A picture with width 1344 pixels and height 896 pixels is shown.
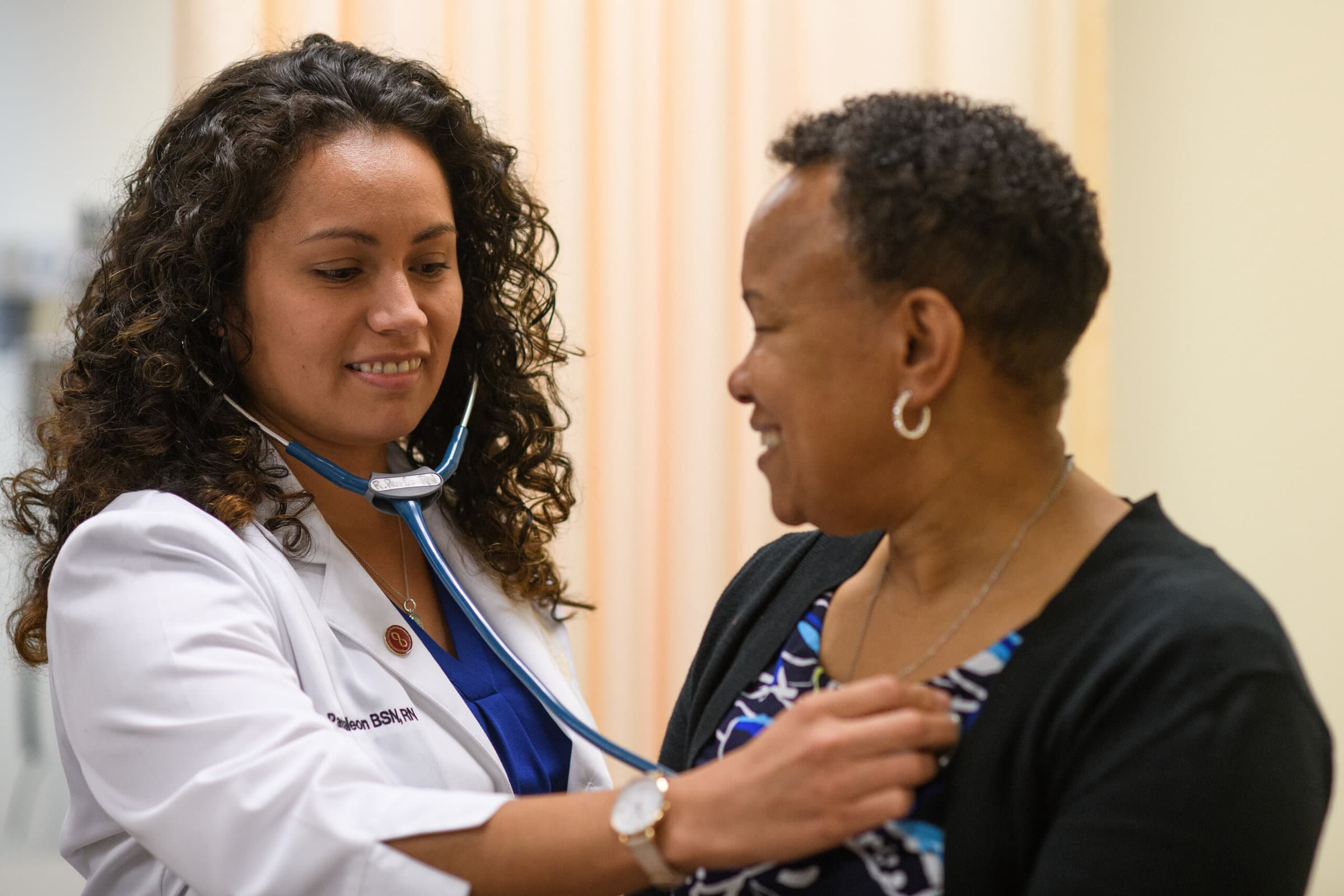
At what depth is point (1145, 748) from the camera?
33.4 inches

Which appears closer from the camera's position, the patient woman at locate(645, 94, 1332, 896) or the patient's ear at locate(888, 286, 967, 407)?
the patient woman at locate(645, 94, 1332, 896)

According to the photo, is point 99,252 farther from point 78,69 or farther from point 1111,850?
point 1111,850

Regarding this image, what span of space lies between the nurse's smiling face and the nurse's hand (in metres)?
0.69

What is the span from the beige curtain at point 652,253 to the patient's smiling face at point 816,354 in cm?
117

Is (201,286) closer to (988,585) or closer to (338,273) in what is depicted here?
(338,273)

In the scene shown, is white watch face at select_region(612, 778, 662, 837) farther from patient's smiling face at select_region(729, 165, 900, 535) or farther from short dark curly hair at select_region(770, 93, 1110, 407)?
short dark curly hair at select_region(770, 93, 1110, 407)

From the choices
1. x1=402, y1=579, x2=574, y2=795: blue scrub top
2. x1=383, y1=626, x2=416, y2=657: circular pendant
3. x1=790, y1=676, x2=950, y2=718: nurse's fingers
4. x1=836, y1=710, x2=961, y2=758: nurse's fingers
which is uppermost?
x1=790, y1=676, x2=950, y2=718: nurse's fingers

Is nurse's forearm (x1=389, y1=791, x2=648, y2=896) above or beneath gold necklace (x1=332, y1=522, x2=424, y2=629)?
beneath

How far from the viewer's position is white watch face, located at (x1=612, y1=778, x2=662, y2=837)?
100 centimetres

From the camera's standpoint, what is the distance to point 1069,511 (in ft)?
3.37

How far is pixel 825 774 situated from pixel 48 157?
1791mm

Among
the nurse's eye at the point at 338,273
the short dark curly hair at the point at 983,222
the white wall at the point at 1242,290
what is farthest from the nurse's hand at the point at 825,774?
the white wall at the point at 1242,290

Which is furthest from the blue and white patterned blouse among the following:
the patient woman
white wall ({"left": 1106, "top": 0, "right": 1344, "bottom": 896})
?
white wall ({"left": 1106, "top": 0, "right": 1344, "bottom": 896})

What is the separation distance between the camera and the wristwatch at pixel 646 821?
3.26 ft
